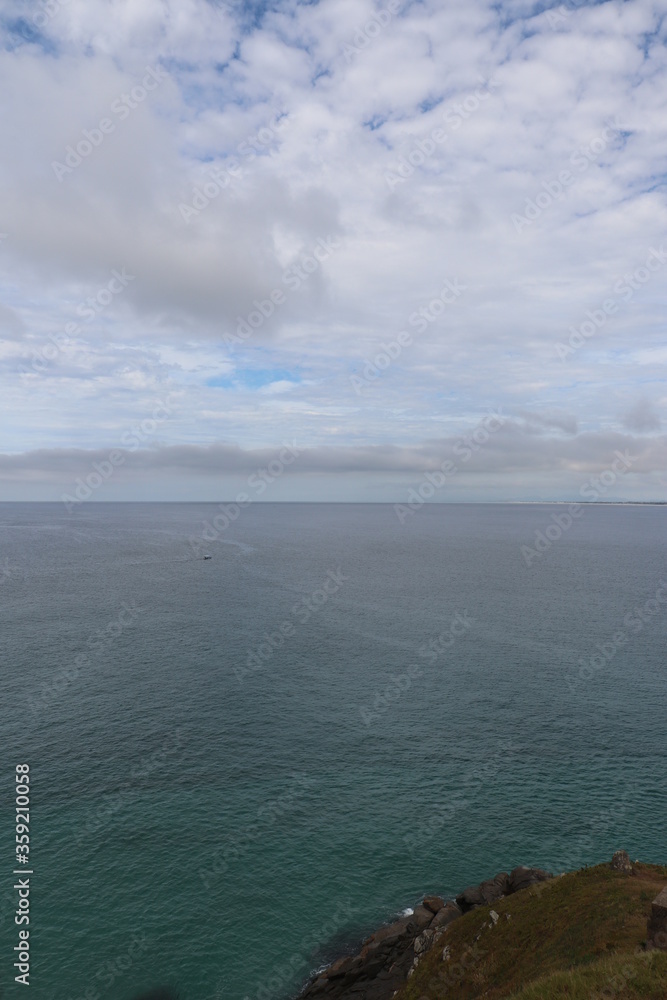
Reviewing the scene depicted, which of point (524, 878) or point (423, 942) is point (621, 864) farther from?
point (423, 942)

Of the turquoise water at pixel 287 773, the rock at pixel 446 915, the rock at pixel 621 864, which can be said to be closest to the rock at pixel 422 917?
the rock at pixel 446 915

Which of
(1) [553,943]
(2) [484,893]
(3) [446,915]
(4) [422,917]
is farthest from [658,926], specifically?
(4) [422,917]

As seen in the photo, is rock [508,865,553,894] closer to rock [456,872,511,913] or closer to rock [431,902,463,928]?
rock [456,872,511,913]

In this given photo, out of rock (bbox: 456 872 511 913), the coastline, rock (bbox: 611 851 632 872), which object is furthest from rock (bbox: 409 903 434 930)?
rock (bbox: 611 851 632 872)

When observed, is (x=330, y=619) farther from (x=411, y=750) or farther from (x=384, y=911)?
(x=384, y=911)

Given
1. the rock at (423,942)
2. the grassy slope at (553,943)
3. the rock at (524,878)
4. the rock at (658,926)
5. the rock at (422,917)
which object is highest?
the rock at (658,926)

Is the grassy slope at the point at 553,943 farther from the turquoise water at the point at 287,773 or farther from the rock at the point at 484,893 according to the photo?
the turquoise water at the point at 287,773
